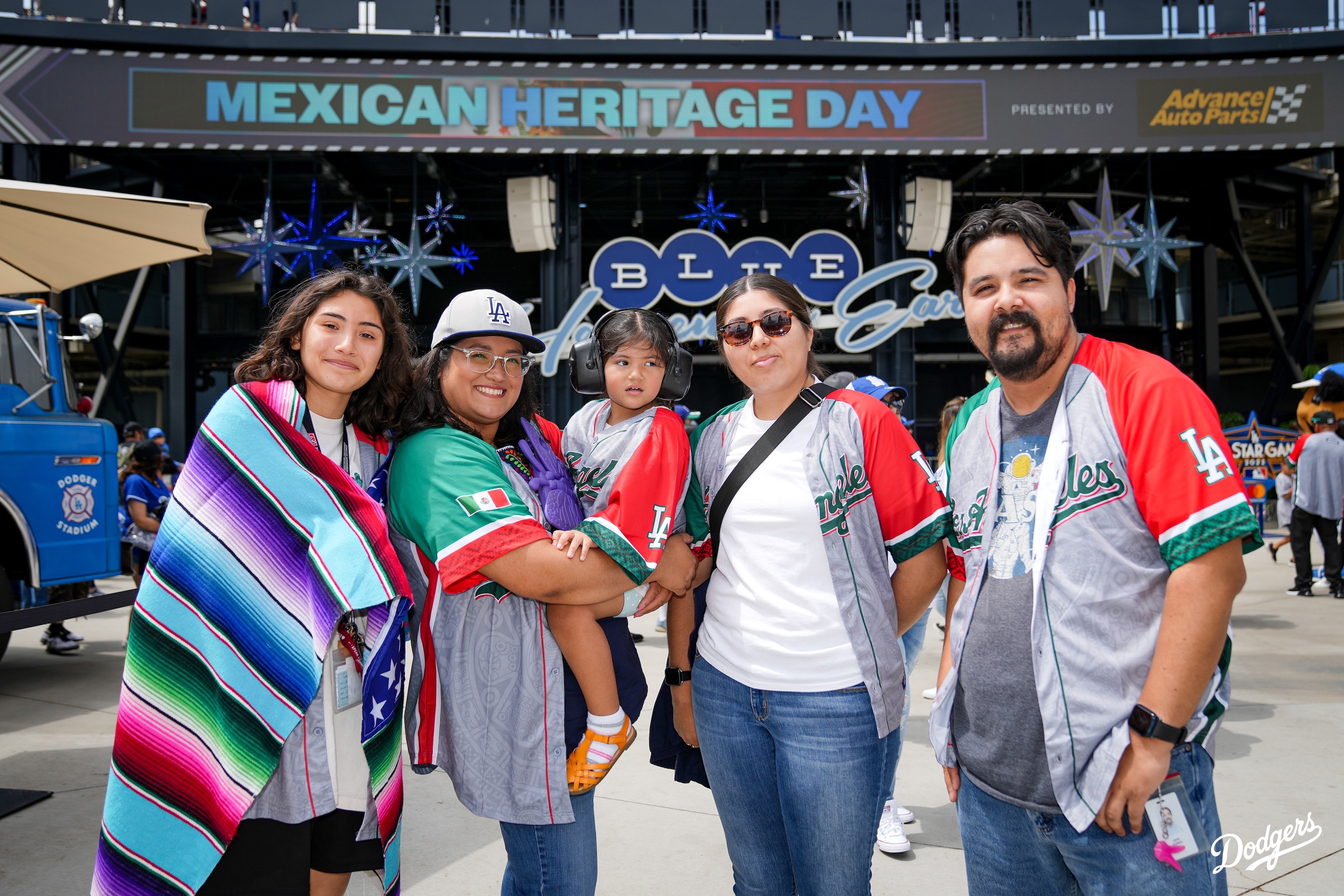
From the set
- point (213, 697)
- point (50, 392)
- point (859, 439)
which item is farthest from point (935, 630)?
point (50, 392)

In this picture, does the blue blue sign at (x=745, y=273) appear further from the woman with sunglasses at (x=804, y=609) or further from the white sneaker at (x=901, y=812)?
the woman with sunglasses at (x=804, y=609)

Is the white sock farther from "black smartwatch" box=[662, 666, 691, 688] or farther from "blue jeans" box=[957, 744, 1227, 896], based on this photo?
"blue jeans" box=[957, 744, 1227, 896]

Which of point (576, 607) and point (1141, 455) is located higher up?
point (1141, 455)

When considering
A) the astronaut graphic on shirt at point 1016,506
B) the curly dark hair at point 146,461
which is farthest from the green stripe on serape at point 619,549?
the curly dark hair at point 146,461

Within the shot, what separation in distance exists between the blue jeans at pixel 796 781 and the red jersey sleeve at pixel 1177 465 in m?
0.82

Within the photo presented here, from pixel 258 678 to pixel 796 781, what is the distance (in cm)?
131

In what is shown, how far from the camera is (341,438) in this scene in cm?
227

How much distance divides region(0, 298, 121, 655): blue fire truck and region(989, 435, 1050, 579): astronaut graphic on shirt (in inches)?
240

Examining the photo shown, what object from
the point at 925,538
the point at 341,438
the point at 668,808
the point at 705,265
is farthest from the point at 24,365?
the point at 705,265

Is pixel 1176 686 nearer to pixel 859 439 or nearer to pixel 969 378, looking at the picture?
pixel 859 439

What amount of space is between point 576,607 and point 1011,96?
1415cm

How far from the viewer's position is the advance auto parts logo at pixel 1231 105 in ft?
44.3

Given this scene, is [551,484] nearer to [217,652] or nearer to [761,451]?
[761,451]

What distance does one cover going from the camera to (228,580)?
6.33 ft
